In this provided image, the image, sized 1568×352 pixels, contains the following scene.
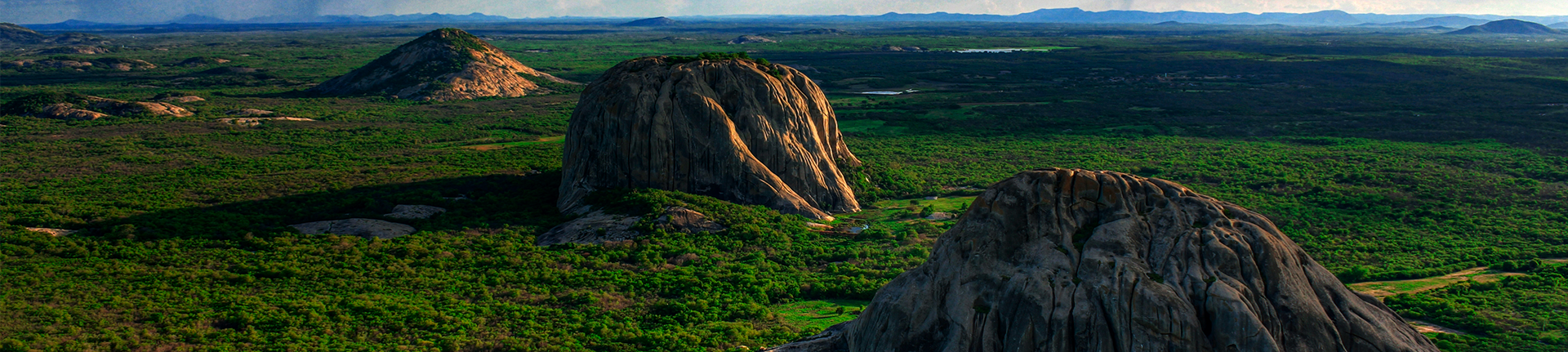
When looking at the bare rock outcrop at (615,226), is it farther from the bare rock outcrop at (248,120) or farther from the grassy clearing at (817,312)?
the bare rock outcrop at (248,120)

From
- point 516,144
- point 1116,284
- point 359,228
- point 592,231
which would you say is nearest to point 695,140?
point 592,231

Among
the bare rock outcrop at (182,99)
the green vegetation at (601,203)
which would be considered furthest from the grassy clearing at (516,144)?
the bare rock outcrop at (182,99)

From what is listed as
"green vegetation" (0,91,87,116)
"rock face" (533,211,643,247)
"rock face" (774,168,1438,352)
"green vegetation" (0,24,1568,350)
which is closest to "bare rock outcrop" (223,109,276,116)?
"green vegetation" (0,24,1568,350)

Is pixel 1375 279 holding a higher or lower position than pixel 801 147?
lower

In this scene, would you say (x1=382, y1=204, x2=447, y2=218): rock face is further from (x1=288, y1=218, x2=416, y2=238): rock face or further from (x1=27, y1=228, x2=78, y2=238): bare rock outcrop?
(x1=27, y1=228, x2=78, y2=238): bare rock outcrop

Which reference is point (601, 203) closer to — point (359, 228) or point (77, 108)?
point (359, 228)

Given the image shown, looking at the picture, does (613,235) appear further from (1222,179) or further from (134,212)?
(1222,179)

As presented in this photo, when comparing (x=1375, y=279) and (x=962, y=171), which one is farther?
(x=962, y=171)

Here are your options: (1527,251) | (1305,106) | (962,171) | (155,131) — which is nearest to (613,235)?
(962,171)
